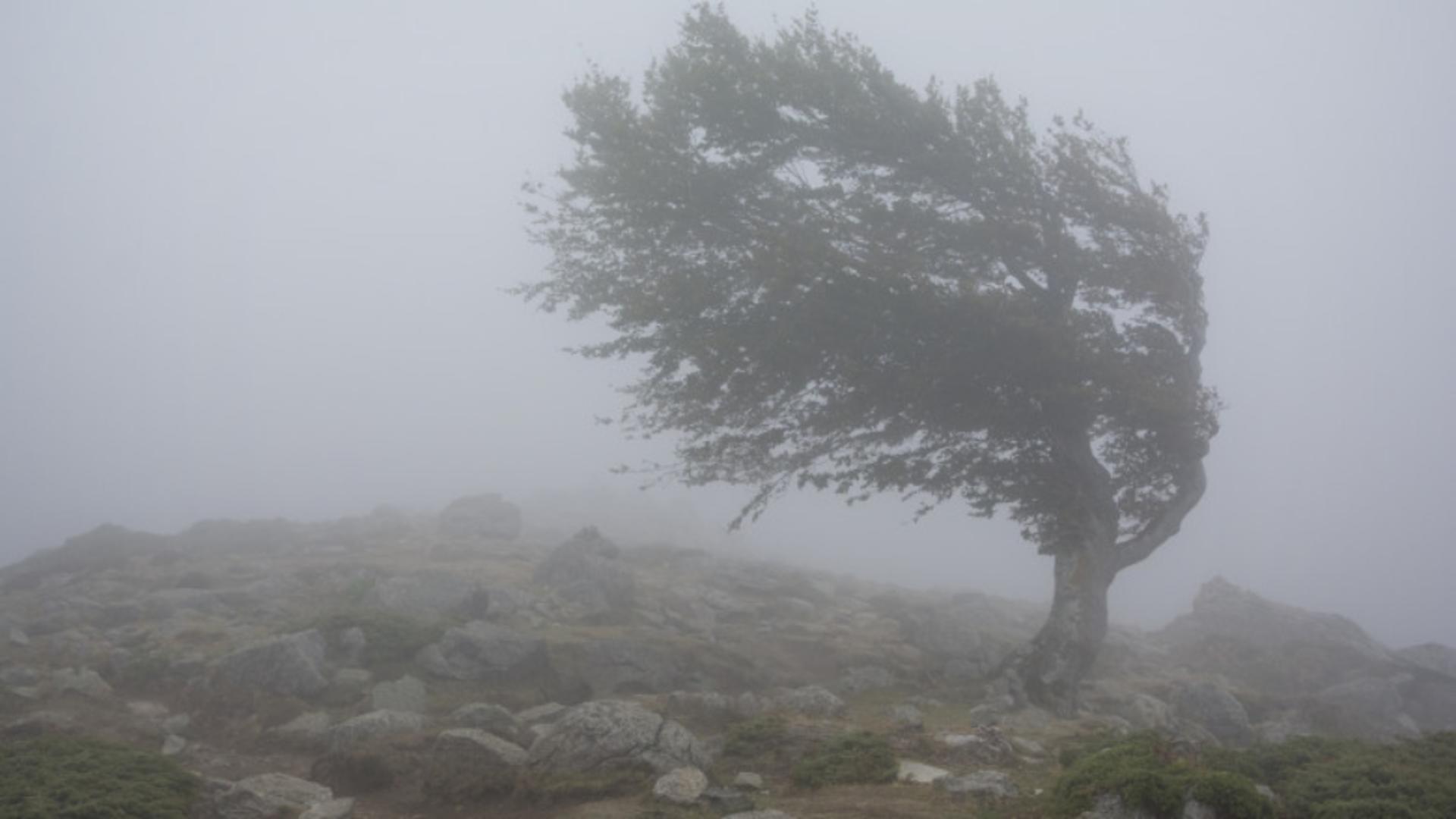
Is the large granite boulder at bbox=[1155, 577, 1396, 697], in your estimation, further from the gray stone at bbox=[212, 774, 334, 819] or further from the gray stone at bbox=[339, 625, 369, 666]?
the gray stone at bbox=[212, 774, 334, 819]

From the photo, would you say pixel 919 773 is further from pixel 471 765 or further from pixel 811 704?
pixel 471 765

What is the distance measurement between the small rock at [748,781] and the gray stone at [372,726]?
19.8 feet

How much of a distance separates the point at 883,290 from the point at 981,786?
454 inches

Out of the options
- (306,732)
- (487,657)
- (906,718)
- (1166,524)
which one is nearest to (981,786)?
(906,718)

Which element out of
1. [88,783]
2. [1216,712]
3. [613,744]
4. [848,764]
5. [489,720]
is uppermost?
[1216,712]

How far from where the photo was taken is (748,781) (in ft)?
34.5

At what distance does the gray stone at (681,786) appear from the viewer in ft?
32.2

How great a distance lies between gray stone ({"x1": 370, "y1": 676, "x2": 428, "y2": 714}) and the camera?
50.9ft

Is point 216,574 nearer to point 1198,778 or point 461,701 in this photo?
point 461,701

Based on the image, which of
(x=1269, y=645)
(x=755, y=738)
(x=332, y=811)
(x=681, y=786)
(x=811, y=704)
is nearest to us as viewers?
(x=681, y=786)

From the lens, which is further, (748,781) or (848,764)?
(848,764)

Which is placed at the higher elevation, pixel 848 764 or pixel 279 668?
pixel 848 764

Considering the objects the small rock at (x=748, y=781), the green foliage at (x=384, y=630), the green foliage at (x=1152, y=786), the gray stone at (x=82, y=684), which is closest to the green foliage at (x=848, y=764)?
the small rock at (x=748, y=781)

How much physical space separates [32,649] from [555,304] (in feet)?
46.5
